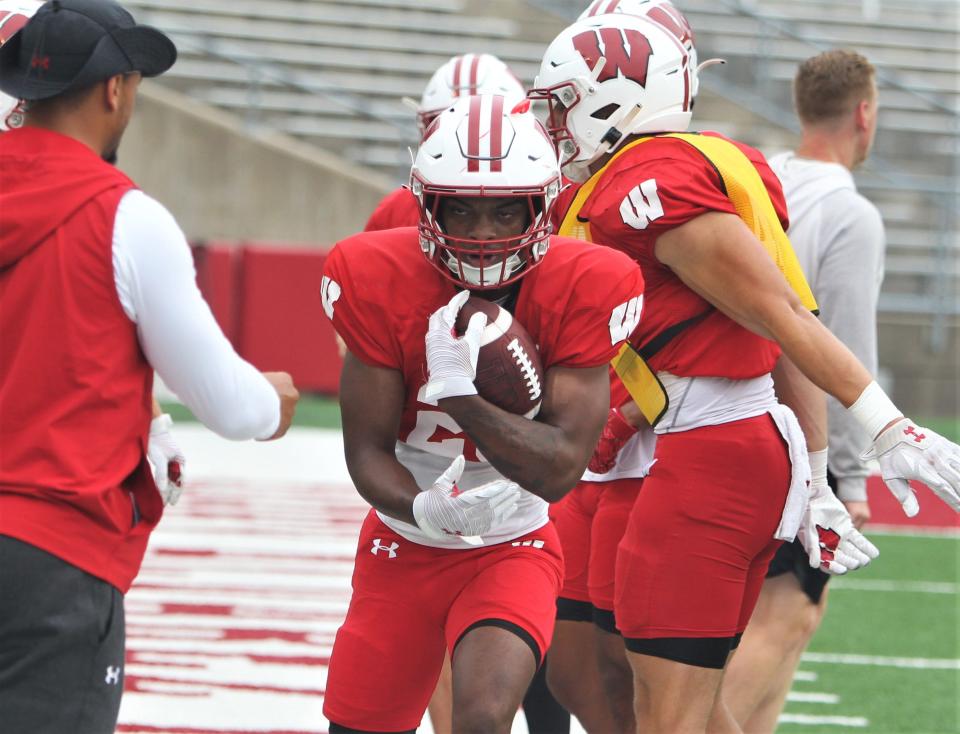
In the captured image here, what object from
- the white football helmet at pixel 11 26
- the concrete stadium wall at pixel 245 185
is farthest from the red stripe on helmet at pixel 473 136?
the concrete stadium wall at pixel 245 185

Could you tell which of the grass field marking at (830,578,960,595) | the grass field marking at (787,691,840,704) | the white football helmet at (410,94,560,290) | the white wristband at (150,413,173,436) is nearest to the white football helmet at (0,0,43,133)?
the white wristband at (150,413,173,436)

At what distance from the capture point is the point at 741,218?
3182 millimetres

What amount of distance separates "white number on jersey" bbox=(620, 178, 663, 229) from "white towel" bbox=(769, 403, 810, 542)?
54cm

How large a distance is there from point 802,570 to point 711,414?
1268mm

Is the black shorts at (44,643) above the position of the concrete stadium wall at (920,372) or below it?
above

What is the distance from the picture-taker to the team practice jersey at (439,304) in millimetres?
2945

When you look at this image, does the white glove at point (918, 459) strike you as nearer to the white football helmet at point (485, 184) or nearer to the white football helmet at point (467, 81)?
the white football helmet at point (485, 184)

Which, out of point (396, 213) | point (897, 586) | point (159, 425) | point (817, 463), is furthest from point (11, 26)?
point (897, 586)

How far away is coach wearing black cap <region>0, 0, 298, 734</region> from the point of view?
7.79 feet

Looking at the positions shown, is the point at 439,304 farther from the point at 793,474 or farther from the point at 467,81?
the point at 467,81

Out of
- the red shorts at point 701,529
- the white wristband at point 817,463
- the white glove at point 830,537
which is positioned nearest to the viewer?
the red shorts at point 701,529

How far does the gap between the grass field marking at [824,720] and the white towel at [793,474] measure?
185 centimetres

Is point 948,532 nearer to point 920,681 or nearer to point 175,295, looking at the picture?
point 920,681

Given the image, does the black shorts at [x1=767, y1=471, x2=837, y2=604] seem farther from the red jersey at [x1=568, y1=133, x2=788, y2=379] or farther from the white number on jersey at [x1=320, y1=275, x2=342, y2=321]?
the white number on jersey at [x1=320, y1=275, x2=342, y2=321]
